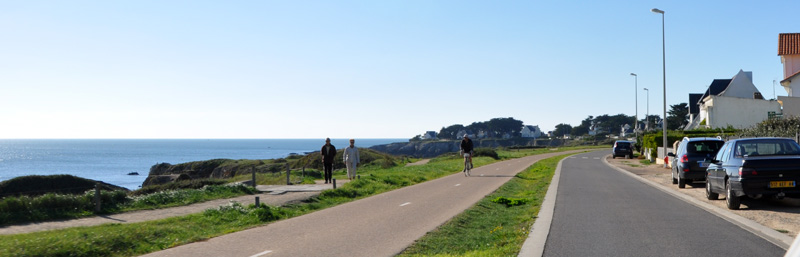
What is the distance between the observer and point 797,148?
1429 cm

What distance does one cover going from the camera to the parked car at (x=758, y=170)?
12.9 metres

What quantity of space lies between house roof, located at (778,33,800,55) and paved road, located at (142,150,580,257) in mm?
42504

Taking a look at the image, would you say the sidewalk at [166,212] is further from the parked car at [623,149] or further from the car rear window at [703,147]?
the parked car at [623,149]

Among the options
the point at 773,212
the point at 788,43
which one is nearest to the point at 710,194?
the point at 773,212

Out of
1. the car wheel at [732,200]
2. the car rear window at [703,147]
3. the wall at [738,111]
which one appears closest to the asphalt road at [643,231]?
the car wheel at [732,200]

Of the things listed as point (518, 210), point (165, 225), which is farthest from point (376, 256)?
point (518, 210)

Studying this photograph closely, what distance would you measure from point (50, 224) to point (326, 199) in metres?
7.10

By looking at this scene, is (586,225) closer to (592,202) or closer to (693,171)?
(592,202)

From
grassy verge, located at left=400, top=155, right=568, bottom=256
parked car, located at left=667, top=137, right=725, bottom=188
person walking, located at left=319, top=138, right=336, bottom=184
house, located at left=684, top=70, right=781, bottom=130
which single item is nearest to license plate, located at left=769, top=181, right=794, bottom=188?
grassy verge, located at left=400, top=155, right=568, bottom=256

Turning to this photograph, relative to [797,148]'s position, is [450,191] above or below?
below

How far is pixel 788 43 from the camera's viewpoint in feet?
167

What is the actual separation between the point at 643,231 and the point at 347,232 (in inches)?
191

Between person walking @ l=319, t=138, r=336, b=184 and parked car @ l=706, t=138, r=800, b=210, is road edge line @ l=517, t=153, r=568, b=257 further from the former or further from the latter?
person walking @ l=319, t=138, r=336, b=184

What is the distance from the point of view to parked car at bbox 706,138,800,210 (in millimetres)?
12922
